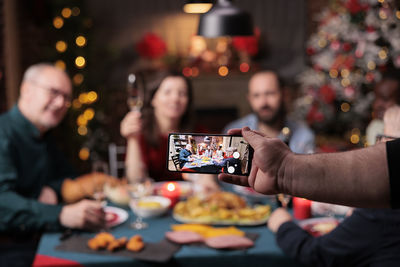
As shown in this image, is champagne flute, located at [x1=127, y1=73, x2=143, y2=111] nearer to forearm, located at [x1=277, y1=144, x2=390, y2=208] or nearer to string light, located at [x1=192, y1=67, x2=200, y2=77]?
forearm, located at [x1=277, y1=144, x2=390, y2=208]

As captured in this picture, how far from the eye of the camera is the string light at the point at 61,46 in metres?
4.25

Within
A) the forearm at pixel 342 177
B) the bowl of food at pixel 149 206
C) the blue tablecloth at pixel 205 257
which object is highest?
the forearm at pixel 342 177

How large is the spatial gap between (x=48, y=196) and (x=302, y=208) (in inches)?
51.5

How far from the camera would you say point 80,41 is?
4.36m

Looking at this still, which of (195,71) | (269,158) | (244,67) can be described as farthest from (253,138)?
(244,67)

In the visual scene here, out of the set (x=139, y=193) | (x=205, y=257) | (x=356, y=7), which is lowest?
(x=205, y=257)

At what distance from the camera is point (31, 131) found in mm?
2246

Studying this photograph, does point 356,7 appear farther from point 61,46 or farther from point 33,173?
point 33,173

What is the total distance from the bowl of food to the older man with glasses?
0.61ft

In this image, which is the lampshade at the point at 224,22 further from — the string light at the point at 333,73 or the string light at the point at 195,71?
the string light at the point at 195,71

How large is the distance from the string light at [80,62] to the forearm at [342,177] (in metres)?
3.87

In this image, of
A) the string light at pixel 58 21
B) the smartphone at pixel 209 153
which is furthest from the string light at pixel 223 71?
the smartphone at pixel 209 153

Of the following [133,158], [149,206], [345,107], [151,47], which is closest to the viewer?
[149,206]

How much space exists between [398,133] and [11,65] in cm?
337
